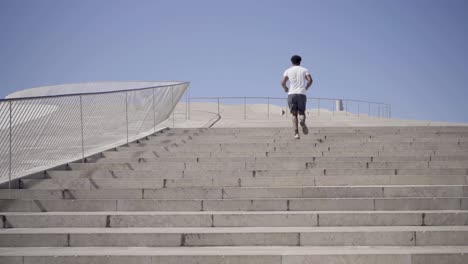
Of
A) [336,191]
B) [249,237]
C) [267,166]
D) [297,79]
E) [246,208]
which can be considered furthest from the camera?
[297,79]

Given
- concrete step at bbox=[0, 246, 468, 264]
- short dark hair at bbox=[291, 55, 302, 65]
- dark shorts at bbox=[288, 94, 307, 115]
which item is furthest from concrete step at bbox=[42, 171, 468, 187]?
short dark hair at bbox=[291, 55, 302, 65]

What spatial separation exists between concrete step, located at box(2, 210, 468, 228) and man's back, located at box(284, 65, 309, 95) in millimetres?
5012

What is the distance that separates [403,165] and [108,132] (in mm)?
5611

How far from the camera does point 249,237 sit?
6.35 meters

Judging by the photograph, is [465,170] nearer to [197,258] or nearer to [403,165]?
[403,165]

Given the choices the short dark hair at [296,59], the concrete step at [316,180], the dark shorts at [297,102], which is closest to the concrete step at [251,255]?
the concrete step at [316,180]

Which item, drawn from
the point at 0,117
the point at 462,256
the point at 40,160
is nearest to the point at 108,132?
the point at 40,160

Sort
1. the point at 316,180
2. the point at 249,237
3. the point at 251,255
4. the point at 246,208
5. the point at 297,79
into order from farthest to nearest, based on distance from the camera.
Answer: the point at 297,79 → the point at 316,180 → the point at 246,208 → the point at 249,237 → the point at 251,255

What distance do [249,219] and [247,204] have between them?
1.84ft

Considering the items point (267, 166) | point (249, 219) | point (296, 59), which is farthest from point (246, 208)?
point (296, 59)

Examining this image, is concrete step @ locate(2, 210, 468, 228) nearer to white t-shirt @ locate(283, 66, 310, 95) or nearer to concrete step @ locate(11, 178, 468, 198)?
concrete step @ locate(11, 178, 468, 198)

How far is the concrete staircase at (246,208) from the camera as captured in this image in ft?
19.7

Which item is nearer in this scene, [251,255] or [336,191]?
[251,255]

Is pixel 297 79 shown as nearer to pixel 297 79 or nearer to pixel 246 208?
pixel 297 79
